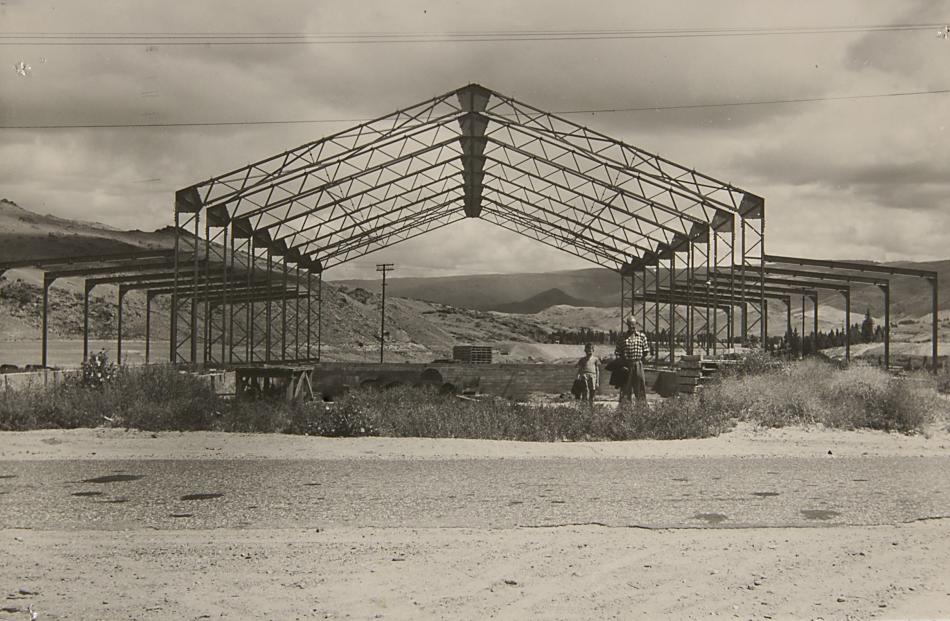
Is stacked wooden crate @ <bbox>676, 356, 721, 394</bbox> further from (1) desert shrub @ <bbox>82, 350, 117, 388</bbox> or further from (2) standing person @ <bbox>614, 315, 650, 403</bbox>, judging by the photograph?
(1) desert shrub @ <bbox>82, 350, 117, 388</bbox>

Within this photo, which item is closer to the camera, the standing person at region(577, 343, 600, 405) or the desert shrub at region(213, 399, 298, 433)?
the desert shrub at region(213, 399, 298, 433)

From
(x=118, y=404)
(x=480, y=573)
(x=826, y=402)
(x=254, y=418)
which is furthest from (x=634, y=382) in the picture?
(x=480, y=573)

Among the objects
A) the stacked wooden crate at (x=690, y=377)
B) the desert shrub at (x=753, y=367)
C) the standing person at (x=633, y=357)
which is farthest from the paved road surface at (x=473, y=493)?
the stacked wooden crate at (x=690, y=377)

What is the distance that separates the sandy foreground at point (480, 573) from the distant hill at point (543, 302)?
164541 mm

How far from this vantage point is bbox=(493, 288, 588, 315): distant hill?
572 ft

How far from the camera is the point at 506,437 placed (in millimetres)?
13922

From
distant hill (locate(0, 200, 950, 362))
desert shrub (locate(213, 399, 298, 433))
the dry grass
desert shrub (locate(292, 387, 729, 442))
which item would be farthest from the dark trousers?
distant hill (locate(0, 200, 950, 362))

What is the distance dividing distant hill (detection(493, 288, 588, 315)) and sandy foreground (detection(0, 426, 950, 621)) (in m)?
165

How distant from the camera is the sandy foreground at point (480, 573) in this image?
17.9 feet

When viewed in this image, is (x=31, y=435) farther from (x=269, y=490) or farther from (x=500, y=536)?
(x=500, y=536)

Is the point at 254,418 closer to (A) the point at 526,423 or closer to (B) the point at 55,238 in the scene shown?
(A) the point at 526,423

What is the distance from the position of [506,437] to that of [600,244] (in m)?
22.8

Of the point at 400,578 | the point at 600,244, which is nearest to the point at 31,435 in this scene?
the point at 400,578

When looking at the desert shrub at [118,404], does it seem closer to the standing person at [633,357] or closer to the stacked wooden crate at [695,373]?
the standing person at [633,357]
